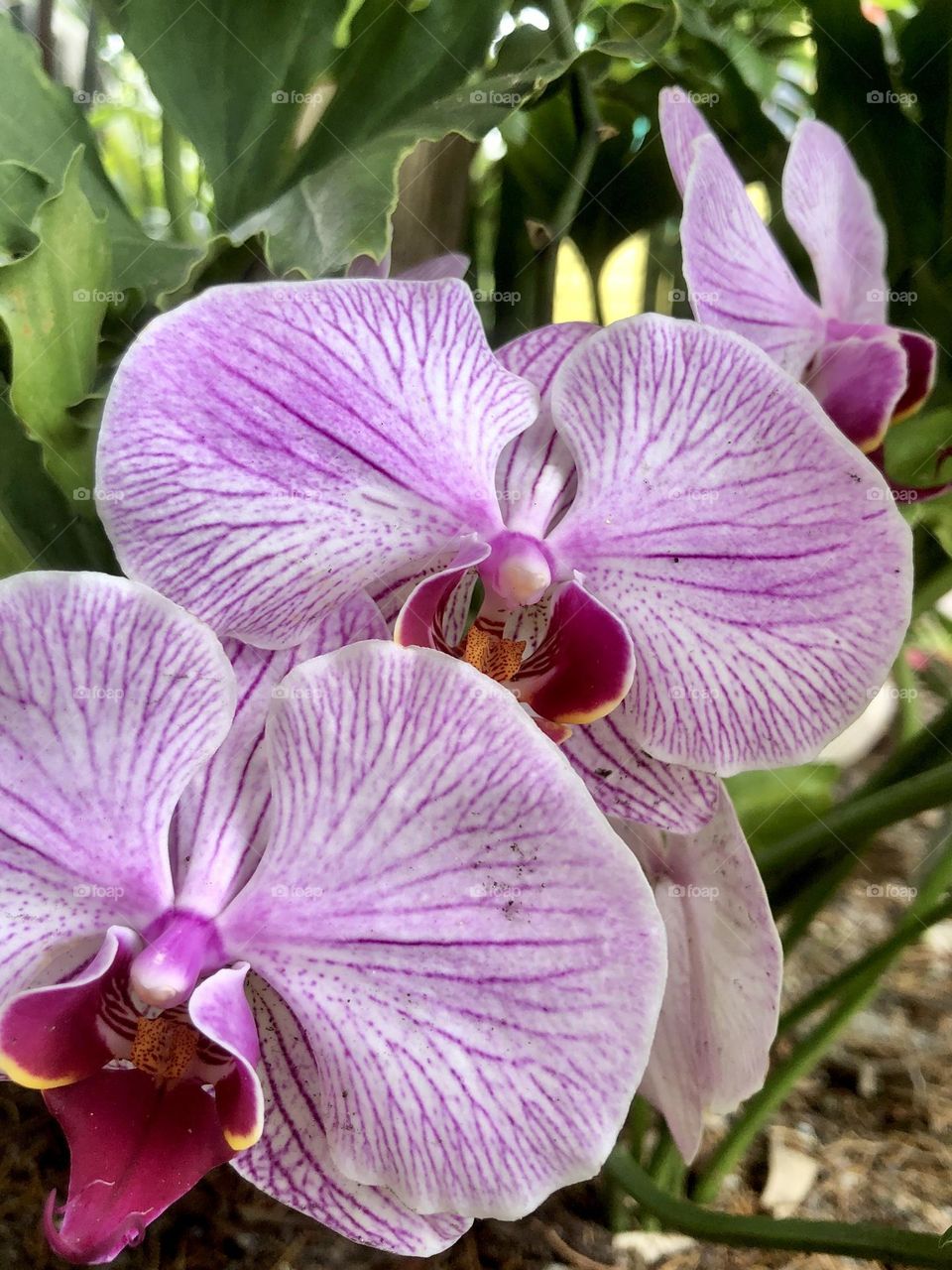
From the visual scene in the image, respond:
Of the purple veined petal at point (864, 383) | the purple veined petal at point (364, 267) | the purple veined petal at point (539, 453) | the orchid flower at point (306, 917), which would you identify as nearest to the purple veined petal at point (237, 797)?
the orchid flower at point (306, 917)

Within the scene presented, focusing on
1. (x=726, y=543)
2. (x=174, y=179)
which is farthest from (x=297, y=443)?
(x=174, y=179)

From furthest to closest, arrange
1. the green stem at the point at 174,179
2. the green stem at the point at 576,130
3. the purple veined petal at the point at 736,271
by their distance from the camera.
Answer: the green stem at the point at 174,179, the green stem at the point at 576,130, the purple veined petal at the point at 736,271

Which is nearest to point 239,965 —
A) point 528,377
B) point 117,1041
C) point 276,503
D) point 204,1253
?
point 117,1041

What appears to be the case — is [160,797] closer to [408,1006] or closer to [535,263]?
[408,1006]

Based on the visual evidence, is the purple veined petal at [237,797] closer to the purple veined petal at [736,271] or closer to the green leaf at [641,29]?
the purple veined petal at [736,271]

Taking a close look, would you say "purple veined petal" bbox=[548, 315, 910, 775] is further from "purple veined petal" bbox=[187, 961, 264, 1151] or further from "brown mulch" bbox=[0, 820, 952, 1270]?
"brown mulch" bbox=[0, 820, 952, 1270]

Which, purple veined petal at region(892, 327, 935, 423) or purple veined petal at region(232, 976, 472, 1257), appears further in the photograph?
purple veined petal at region(892, 327, 935, 423)

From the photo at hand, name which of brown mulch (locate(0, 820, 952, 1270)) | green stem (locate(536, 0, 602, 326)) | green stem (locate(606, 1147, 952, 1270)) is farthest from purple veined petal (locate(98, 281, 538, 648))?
brown mulch (locate(0, 820, 952, 1270))
